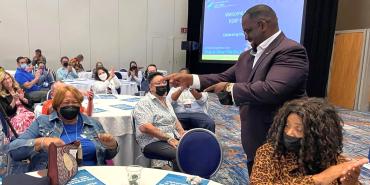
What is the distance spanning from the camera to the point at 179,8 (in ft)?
37.0

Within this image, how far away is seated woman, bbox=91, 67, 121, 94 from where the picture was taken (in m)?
4.91

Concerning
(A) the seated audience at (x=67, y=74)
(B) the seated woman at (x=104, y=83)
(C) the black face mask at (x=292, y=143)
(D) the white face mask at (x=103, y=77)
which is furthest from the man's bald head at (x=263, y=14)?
(A) the seated audience at (x=67, y=74)

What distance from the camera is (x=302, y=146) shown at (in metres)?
1.42

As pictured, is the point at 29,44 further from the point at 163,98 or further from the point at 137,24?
the point at 163,98

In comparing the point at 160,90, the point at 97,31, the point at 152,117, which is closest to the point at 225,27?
the point at 97,31

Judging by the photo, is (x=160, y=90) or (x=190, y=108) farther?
(x=190, y=108)

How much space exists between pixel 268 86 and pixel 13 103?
3238mm

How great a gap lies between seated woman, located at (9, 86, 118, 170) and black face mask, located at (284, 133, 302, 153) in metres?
1.16

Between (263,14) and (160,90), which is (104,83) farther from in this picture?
(263,14)

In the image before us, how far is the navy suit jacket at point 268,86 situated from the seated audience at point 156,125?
1054 millimetres

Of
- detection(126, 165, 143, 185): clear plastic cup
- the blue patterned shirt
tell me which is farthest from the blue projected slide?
detection(126, 165, 143, 185): clear plastic cup

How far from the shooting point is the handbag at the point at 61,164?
1347 millimetres

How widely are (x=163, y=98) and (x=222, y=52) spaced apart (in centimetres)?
535

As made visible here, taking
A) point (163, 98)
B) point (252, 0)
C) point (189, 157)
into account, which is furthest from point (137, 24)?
point (189, 157)
